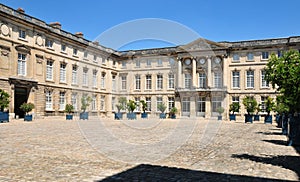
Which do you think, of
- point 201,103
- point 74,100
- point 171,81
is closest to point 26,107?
point 74,100

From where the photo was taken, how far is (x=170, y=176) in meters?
4.74

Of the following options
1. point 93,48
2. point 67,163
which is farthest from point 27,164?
point 93,48

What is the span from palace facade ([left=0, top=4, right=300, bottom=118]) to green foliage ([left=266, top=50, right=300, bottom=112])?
66.5ft

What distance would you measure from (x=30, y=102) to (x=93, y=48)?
427 inches

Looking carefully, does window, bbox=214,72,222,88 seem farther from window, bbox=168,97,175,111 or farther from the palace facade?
window, bbox=168,97,175,111

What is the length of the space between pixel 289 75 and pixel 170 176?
Answer: 3873 millimetres

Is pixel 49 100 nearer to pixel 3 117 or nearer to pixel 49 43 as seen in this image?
pixel 49 43

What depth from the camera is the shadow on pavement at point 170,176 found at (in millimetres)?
4551

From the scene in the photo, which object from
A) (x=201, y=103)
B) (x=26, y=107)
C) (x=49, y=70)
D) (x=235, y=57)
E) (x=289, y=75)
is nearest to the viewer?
(x=289, y=75)

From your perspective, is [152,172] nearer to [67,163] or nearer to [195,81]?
[67,163]

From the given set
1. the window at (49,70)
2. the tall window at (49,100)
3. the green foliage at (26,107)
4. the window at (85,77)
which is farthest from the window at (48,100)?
the window at (85,77)

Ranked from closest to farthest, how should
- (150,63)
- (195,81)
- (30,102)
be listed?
(30,102), (195,81), (150,63)

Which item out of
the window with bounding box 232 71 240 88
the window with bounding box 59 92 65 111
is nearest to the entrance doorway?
Answer: the window with bounding box 59 92 65 111

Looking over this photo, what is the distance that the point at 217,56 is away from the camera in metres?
33.7
